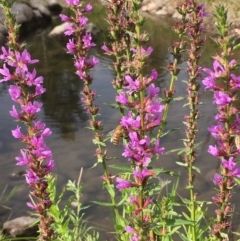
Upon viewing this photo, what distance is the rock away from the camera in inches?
266

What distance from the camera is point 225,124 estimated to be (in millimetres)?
2783

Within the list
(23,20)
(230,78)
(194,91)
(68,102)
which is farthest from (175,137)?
(23,20)

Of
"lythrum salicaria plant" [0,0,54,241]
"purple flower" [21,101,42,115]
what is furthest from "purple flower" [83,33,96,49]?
"purple flower" [21,101,42,115]

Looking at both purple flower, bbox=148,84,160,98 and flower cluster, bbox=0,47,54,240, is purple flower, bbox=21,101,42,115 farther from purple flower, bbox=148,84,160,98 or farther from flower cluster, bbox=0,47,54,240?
purple flower, bbox=148,84,160,98

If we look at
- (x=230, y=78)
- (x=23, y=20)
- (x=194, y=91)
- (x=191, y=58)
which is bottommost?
(x=23, y=20)

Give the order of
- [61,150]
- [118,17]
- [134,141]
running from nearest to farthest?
[134,141] → [118,17] → [61,150]

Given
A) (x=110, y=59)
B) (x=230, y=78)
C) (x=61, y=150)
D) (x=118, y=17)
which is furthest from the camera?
(x=110, y=59)

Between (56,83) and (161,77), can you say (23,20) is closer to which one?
(56,83)

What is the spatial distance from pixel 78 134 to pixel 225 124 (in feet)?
26.8

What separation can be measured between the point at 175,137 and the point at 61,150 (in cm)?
253

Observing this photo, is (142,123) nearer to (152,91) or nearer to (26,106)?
(152,91)

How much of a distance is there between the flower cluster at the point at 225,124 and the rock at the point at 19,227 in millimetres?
4259

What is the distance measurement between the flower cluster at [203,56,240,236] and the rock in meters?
4.26

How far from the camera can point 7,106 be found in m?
12.5
